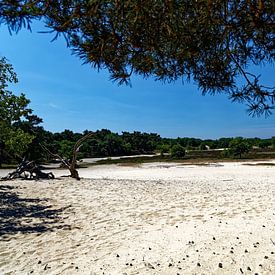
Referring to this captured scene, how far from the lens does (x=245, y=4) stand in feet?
9.07

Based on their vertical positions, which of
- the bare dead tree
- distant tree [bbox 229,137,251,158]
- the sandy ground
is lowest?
the sandy ground

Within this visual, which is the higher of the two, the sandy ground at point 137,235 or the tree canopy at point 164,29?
the tree canopy at point 164,29

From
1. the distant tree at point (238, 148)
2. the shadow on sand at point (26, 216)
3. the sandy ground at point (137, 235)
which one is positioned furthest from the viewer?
the distant tree at point (238, 148)

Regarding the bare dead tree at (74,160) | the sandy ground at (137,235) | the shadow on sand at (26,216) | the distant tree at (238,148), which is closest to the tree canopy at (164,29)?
the sandy ground at (137,235)

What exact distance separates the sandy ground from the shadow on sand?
0.08ft

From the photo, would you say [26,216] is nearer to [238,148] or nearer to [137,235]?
[137,235]

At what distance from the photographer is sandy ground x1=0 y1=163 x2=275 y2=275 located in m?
5.16

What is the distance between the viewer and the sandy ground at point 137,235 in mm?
5160

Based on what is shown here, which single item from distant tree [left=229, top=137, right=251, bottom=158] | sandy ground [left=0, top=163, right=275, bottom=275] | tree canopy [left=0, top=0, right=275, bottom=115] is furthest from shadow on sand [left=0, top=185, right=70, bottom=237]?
distant tree [left=229, top=137, right=251, bottom=158]

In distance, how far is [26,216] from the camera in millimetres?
8945

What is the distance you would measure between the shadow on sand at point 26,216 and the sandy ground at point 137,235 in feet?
0.08

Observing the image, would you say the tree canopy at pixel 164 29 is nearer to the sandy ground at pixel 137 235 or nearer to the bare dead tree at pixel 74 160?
the sandy ground at pixel 137 235

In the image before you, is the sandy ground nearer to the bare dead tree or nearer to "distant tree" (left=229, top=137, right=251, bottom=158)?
the bare dead tree

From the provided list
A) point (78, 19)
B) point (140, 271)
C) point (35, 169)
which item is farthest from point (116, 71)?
point (35, 169)
